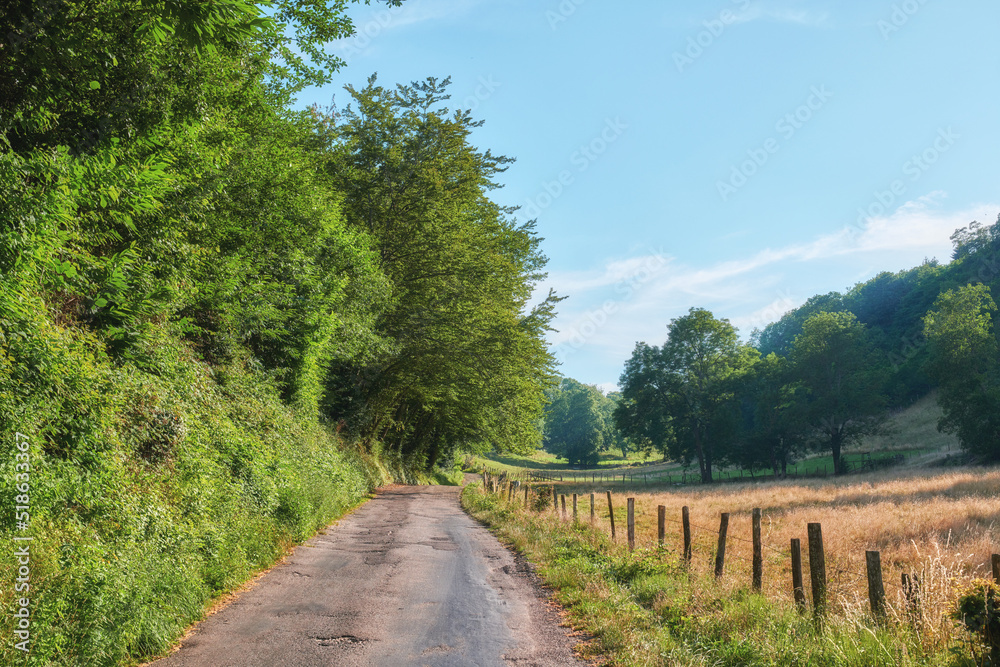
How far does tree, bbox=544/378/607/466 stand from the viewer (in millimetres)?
117375

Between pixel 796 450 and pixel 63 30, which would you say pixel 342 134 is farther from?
pixel 796 450

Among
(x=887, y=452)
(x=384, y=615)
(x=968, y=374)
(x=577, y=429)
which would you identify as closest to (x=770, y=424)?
(x=887, y=452)

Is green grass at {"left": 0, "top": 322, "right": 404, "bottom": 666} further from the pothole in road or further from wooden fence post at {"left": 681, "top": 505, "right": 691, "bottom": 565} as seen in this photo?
wooden fence post at {"left": 681, "top": 505, "right": 691, "bottom": 565}

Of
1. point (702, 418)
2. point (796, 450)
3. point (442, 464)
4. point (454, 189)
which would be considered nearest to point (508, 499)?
point (454, 189)

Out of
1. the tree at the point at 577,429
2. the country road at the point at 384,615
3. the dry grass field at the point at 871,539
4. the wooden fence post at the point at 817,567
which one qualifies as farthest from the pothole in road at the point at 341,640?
the tree at the point at 577,429

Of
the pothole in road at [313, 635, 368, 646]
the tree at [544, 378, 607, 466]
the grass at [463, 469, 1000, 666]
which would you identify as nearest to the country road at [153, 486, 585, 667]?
the pothole in road at [313, 635, 368, 646]

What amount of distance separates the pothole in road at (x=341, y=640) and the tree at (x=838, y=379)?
57.4 metres

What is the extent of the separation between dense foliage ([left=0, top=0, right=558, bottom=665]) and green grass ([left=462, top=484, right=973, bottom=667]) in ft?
16.1

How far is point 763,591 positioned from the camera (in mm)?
8227

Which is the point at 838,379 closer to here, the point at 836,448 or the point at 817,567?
the point at 836,448

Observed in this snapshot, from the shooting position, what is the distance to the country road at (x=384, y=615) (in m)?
5.96

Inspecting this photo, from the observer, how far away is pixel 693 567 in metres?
9.70

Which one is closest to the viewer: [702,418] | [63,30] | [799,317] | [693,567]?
[63,30]

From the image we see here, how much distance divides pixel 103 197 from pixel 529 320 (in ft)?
72.7
